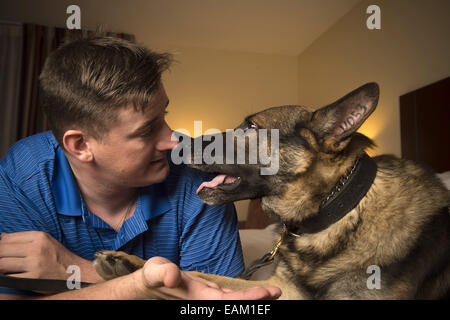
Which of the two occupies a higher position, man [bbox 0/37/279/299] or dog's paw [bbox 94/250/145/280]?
man [bbox 0/37/279/299]

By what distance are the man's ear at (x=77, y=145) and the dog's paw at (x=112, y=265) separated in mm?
318

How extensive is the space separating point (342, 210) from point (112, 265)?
68 cm

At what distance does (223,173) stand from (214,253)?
0.29m

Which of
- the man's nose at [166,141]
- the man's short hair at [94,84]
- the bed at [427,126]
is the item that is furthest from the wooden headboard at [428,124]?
the man's short hair at [94,84]

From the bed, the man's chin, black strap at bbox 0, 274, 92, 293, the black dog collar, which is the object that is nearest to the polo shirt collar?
the man's chin

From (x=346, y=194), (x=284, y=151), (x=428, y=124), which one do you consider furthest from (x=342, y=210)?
(x=428, y=124)

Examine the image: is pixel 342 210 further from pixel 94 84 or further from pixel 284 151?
pixel 94 84

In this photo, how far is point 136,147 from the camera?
1015 millimetres

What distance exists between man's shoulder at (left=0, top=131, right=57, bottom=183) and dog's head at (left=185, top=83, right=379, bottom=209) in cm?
51

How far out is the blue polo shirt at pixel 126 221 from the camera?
3.37ft

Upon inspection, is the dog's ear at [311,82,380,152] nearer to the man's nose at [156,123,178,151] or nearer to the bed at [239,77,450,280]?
the man's nose at [156,123,178,151]

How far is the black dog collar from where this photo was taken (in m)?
0.94

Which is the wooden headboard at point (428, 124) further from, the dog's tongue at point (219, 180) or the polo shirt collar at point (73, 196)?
the polo shirt collar at point (73, 196)

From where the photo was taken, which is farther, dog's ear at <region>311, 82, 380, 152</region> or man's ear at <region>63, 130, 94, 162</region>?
man's ear at <region>63, 130, 94, 162</region>
